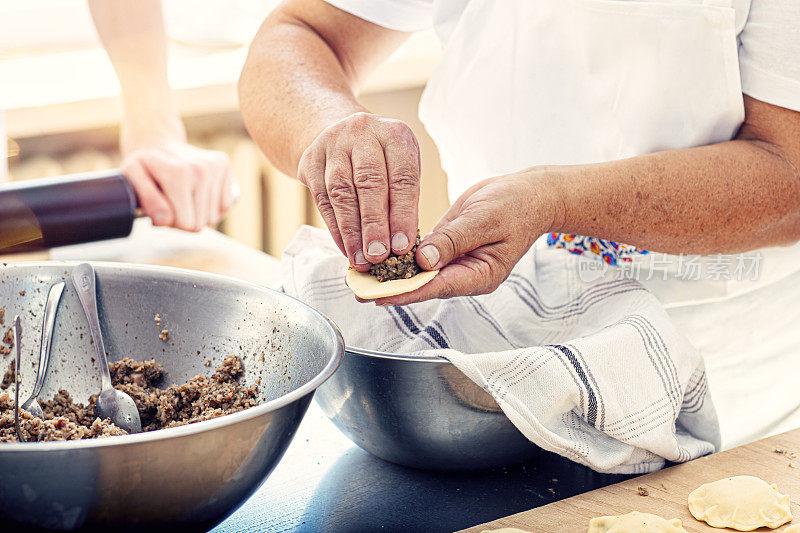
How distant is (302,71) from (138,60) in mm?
784

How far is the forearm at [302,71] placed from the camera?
1131mm

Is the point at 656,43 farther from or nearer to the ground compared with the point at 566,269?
farther from the ground

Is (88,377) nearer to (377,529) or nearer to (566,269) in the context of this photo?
(377,529)

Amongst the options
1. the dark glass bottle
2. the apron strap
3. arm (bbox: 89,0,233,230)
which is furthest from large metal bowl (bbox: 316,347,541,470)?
arm (bbox: 89,0,233,230)

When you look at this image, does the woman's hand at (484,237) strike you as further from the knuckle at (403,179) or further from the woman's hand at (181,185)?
the woman's hand at (181,185)

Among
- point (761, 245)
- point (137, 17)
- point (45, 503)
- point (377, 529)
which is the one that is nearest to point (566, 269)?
point (761, 245)

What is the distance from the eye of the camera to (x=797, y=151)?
1008mm

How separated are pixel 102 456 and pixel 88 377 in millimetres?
360

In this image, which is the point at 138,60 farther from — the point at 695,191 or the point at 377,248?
the point at 695,191

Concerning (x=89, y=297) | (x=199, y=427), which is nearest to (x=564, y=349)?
(x=199, y=427)

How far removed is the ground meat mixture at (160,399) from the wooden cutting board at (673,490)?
280 mm

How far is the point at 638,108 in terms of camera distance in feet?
3.61

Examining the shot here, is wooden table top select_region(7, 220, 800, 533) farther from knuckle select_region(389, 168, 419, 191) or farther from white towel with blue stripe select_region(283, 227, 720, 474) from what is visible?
knuckle select_region(389, 168, 419, 191)

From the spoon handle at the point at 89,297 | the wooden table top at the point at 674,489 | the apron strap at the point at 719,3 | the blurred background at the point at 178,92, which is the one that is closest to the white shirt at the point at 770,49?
the apron strap at the point at 719,3
